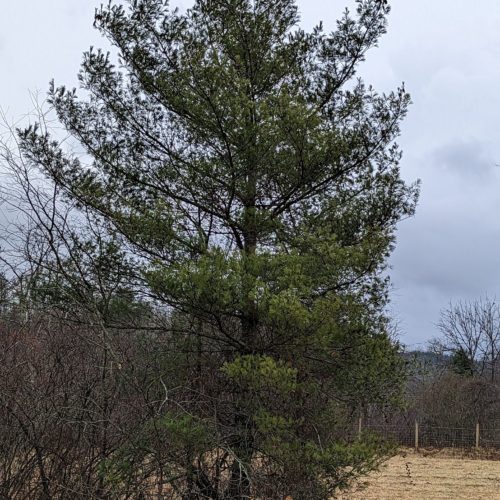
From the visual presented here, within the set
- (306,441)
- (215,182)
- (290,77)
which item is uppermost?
(290,77)

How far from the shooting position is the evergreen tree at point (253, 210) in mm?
6508

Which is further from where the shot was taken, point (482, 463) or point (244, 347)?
point (482, 463)

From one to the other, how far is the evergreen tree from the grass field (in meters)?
3.30

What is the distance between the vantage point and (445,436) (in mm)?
22844

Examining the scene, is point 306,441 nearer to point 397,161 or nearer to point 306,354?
point 306,354

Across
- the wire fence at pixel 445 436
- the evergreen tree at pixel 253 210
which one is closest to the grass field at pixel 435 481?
the wire fence at pixel 445 436

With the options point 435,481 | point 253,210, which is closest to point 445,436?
point 435,481

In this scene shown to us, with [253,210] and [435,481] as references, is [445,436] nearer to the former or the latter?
[435,481]

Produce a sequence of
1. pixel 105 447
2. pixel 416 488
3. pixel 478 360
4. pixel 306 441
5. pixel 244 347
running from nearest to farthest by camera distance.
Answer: pixel 105 447 < pixel 306 441 < pixel 244 347 < pixel 416 488 < pixel 478 360

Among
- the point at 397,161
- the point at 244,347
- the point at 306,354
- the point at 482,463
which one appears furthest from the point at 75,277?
the point at 482,463

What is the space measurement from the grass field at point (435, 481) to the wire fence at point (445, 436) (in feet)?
7.49

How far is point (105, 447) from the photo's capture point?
209 inches

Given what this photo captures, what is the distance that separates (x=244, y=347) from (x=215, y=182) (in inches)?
83.0

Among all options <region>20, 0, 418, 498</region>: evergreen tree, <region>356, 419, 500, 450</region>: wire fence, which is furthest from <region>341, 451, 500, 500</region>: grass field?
<region>20, 0, 418, 498</region>: evergreen tree
